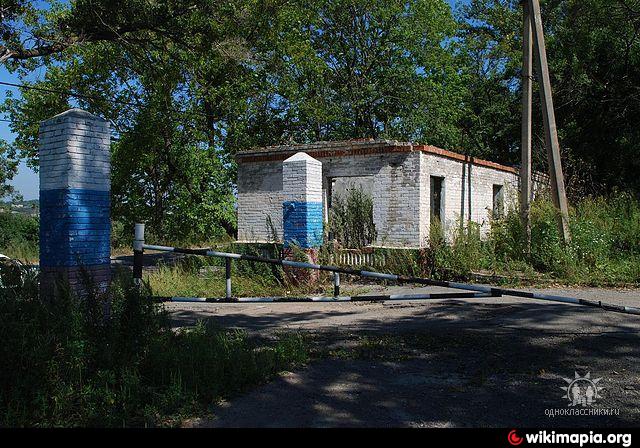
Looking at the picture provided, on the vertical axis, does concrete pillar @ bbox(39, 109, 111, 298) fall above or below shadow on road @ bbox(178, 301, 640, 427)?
above

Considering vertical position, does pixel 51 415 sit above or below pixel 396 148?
below

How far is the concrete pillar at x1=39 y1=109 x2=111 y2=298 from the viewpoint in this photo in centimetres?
581

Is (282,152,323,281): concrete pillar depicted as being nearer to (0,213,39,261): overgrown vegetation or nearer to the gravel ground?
the gravel ground

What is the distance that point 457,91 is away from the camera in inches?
1037

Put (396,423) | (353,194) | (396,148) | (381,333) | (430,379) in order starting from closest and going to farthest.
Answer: (396,423), (430,379), (381,333), (396,148), (353,194)

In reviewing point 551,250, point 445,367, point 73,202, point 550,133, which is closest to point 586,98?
point 550,133

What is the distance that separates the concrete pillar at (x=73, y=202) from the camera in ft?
19.1

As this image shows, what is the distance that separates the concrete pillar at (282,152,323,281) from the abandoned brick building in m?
1.87

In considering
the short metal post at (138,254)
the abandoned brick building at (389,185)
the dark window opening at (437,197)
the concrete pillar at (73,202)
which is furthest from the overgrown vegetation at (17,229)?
the concrete pillar at (73,202)

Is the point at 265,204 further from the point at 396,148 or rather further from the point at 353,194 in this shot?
the point at 396,148

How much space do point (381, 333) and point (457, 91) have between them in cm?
2173

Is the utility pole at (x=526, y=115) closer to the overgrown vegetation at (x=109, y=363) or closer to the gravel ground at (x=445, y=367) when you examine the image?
the gravel ground at (x=445, y=367)

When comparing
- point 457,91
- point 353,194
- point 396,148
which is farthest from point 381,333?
point 457,91

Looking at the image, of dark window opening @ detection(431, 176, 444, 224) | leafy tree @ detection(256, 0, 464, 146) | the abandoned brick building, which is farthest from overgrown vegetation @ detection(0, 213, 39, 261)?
dark window opening @ detection(431, 176, 444, 224)
